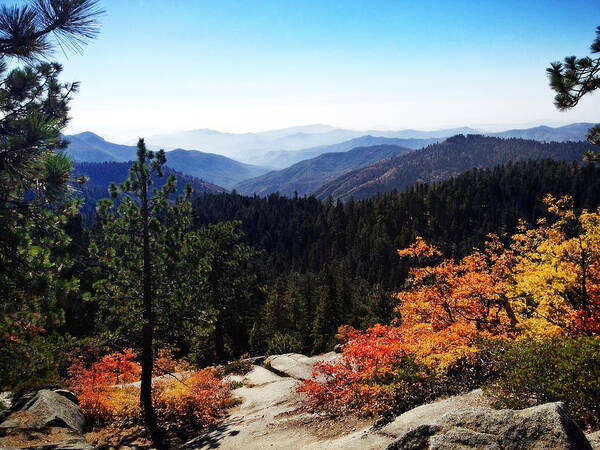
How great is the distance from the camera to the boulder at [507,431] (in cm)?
596

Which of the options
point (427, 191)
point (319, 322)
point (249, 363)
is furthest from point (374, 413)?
point (427, 191)

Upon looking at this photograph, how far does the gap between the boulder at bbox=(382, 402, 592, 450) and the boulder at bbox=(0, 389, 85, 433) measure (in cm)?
1340

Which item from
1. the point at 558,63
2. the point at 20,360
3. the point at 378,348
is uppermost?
the point at 558,63

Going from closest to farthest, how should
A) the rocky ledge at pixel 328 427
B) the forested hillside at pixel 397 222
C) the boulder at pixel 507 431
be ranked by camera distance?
the boulder at pixel 507 431 → the rocky ledge at pixel 328 427 → the forested hillside at pixel 397 222

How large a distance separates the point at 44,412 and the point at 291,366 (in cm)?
1685

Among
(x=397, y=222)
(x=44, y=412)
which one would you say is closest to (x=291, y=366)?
(x=44, y=412)

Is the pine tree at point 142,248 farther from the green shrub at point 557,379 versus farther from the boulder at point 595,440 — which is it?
the boulder at point 595,440

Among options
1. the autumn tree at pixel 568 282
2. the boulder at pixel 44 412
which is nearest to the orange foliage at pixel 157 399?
the boulder at pixel 44 412

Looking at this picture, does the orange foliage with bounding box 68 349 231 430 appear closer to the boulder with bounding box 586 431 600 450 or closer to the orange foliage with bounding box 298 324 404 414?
the orange foliage with bounding box 298 324 404 414

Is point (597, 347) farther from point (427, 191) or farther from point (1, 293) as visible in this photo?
point (427, 191)

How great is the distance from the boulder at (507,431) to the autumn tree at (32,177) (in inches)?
365

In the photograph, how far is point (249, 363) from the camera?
1152 inches

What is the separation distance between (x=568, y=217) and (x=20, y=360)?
2137 centimetres

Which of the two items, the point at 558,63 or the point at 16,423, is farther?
the point at 16,423
